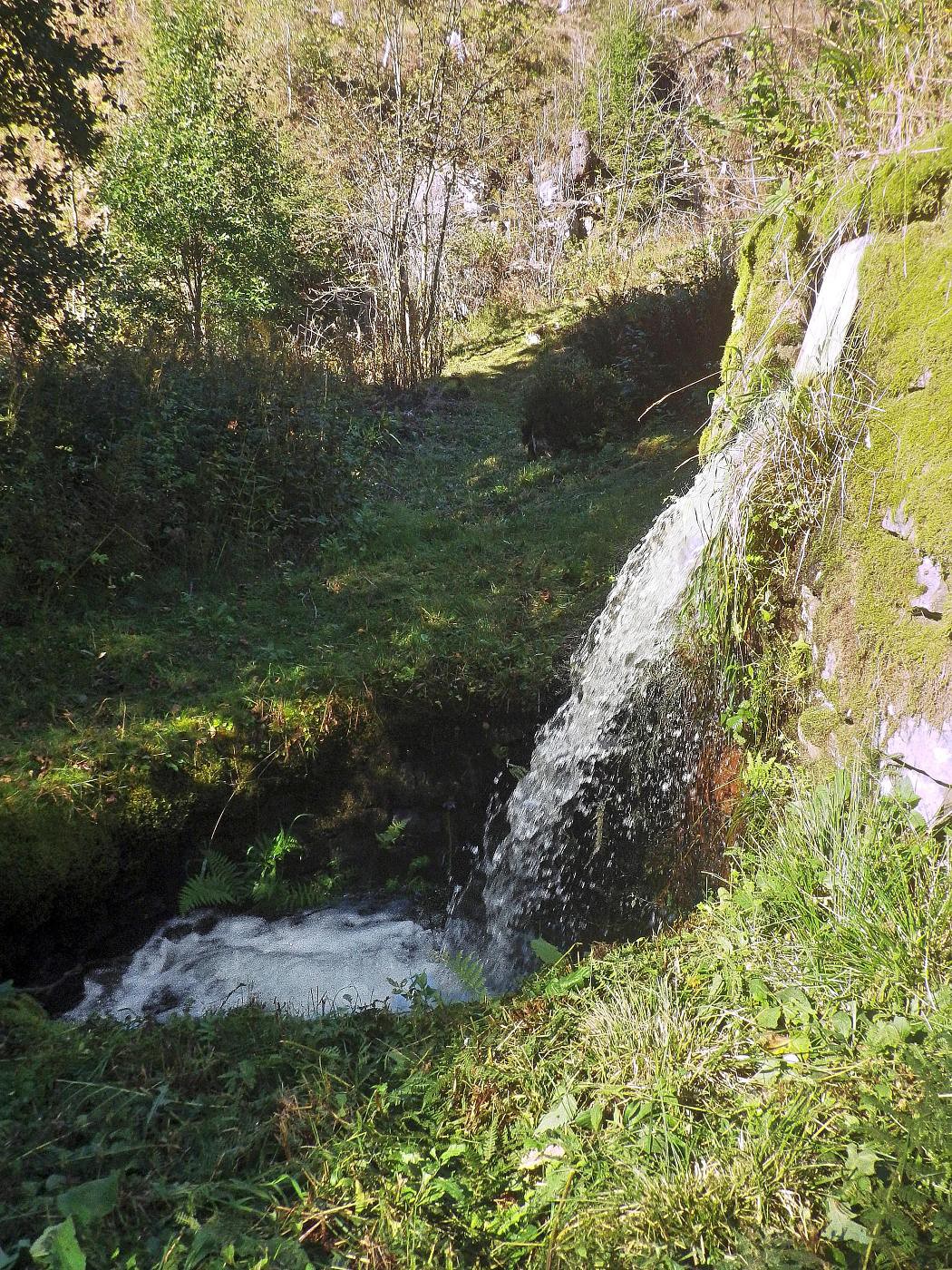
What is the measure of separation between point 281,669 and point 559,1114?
3.19 meters

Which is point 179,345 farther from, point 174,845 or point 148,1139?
point 148,1139

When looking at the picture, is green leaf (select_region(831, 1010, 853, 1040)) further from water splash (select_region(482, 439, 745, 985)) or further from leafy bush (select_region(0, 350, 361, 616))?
leafy bush (select_region(0, 350, 361, 616))

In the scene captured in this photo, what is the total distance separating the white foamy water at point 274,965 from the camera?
11.6 feet

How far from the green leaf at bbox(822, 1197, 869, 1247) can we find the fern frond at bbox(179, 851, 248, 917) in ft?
10.1

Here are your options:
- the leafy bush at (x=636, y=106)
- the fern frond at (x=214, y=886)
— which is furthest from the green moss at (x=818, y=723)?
the leafy bush at (x=636, y=106)

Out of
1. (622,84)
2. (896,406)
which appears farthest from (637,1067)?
(622,84)

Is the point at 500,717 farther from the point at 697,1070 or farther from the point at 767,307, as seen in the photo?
the point at 697,1070

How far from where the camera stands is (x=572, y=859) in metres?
3.96

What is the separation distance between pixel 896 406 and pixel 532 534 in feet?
13.6

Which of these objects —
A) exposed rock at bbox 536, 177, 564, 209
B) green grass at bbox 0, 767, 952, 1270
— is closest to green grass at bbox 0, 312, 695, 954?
green grass at bbox 0, 767, 952, 1270

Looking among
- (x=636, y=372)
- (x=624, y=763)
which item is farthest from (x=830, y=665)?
(x=636, y=372)

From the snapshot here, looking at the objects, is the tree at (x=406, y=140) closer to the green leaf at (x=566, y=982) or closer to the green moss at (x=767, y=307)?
the green moss at (x=767, y=307)

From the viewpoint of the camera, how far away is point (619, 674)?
3895 mm

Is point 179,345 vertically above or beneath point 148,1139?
above
